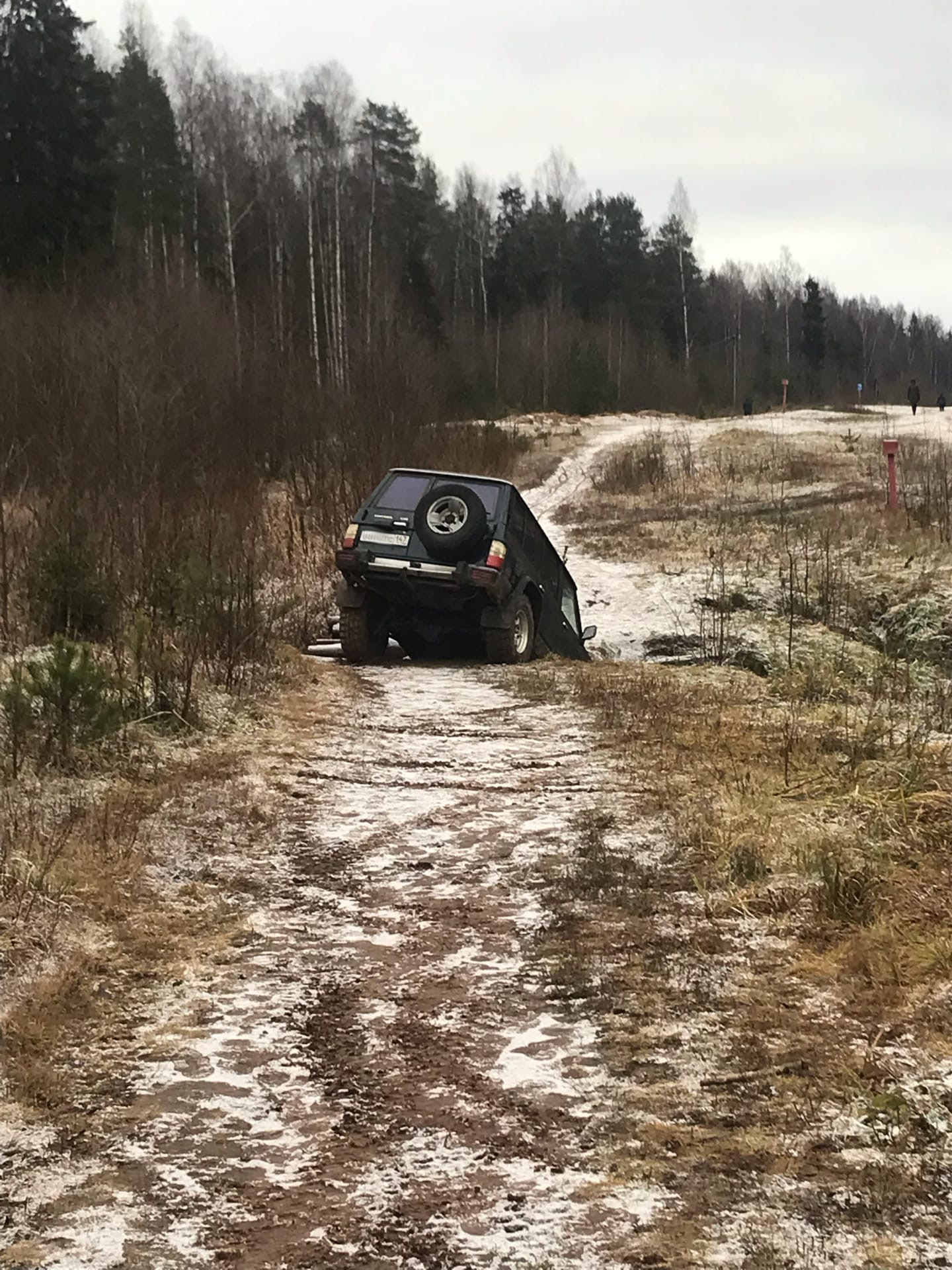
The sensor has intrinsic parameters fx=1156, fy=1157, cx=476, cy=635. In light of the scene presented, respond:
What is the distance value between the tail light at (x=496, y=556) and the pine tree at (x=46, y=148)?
1018 inches

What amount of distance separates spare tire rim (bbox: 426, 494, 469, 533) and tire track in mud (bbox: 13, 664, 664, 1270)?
5438 millimetres

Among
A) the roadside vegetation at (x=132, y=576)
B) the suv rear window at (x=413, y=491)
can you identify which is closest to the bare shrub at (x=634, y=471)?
the roadside vegetation at (x=132, y=576)

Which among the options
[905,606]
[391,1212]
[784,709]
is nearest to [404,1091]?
[391,1212]

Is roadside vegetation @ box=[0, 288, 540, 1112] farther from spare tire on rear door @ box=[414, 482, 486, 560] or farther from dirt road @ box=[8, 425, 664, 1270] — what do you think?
spare tire on rear door @ box=[414, 482, 486, 560]

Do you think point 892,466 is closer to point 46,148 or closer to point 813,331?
point 46,148

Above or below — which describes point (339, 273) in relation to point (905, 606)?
above

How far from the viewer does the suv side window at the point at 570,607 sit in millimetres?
13705

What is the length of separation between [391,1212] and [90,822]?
3262mm

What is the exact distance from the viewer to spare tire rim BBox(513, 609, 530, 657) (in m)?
11.8

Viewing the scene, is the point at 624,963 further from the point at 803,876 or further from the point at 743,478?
the point at 743,478

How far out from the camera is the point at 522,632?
12016 mm

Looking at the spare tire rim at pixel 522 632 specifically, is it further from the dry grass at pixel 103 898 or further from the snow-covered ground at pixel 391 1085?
the snow-covered ground at pixel 391 1085

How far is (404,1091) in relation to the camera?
134 inches

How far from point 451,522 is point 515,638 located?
1415 mm
